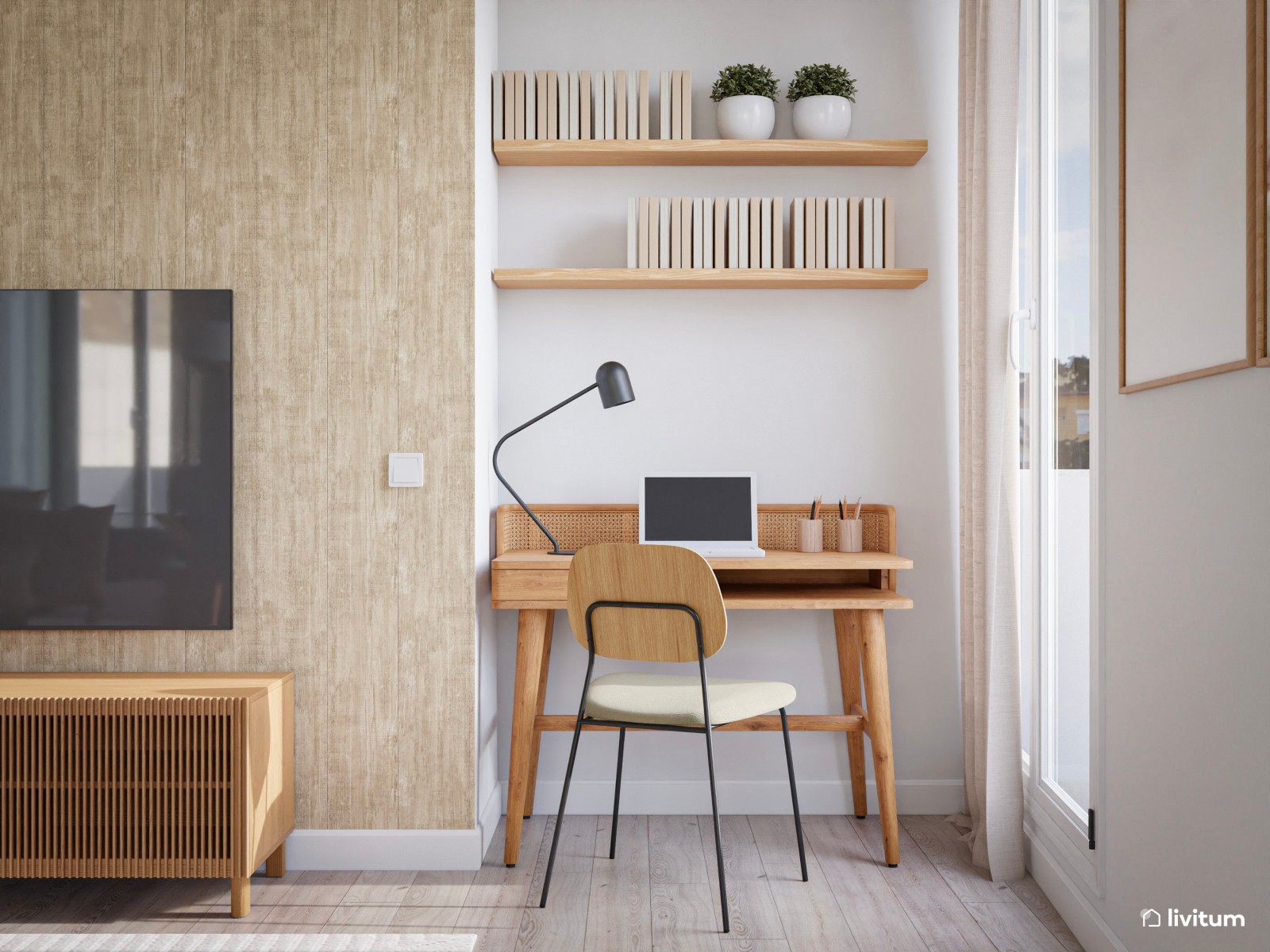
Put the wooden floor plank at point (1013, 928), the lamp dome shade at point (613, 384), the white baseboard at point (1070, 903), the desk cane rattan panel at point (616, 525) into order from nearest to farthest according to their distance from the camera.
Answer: the white baseboard at point (1070, 903), the wooden floor plank at point (1013, 928), the lamp dome shade at point (613, 384), the desk cane rattan panel at point (616, 525)

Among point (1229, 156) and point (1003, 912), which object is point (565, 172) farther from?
point (1003, 912)

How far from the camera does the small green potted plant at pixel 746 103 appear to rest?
8.75ft

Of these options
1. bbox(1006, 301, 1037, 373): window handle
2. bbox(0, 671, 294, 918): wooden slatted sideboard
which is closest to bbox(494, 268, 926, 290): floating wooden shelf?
bbox(1006, 301, 1037, 373): window handle

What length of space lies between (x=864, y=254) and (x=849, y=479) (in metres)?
0.70

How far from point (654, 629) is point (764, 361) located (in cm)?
110

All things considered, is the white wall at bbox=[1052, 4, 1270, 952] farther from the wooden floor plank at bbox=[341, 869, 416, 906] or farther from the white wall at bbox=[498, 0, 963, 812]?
the wooden floor plank at bbox=[341, 869, 416, 906]

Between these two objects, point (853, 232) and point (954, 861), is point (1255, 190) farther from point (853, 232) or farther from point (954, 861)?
point (954, 861)

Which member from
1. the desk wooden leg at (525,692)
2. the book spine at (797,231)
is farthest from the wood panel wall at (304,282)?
the book spine at (797,231)

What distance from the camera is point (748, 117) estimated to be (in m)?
2.66

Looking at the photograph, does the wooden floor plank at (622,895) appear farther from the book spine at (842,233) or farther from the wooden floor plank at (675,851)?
the book spine at (842,233)

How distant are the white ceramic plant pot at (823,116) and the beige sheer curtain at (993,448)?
0.38m

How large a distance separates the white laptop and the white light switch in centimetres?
66

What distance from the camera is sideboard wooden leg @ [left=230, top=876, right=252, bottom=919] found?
203cm

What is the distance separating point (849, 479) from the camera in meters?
2.80
